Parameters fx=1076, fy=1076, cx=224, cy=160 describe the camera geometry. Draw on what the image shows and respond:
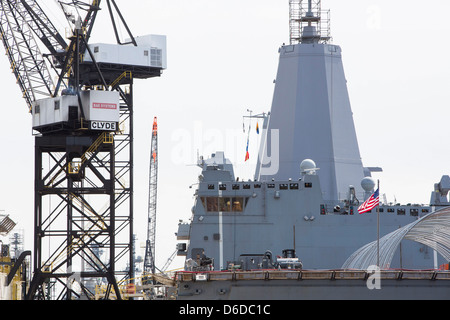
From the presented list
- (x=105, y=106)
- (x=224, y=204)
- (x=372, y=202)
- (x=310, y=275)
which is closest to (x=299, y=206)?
(x=224, y=204)

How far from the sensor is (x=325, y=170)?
76375mm

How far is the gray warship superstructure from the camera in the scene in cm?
5019

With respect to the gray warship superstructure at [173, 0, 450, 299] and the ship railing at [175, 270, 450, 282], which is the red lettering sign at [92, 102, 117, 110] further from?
the ship railing at [175, 270, 450, 282]

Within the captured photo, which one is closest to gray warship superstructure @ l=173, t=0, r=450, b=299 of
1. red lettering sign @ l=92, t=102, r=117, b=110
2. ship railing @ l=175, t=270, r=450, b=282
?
ship railing @ l=175, t=270, r=450, b=282

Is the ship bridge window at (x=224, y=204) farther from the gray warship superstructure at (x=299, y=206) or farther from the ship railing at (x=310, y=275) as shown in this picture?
the ship railing at (x=310, y=275)

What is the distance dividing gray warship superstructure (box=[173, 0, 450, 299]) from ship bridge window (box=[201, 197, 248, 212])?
0.06 m

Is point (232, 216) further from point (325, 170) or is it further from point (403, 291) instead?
point (403, 291)

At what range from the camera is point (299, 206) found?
6944 centimetres

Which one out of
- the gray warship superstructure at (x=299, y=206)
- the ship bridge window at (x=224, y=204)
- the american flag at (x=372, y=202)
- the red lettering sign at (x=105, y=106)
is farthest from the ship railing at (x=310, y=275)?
the red lettering sign at (x=105, y=106)

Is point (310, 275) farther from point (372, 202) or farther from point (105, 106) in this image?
point (105, 106)
